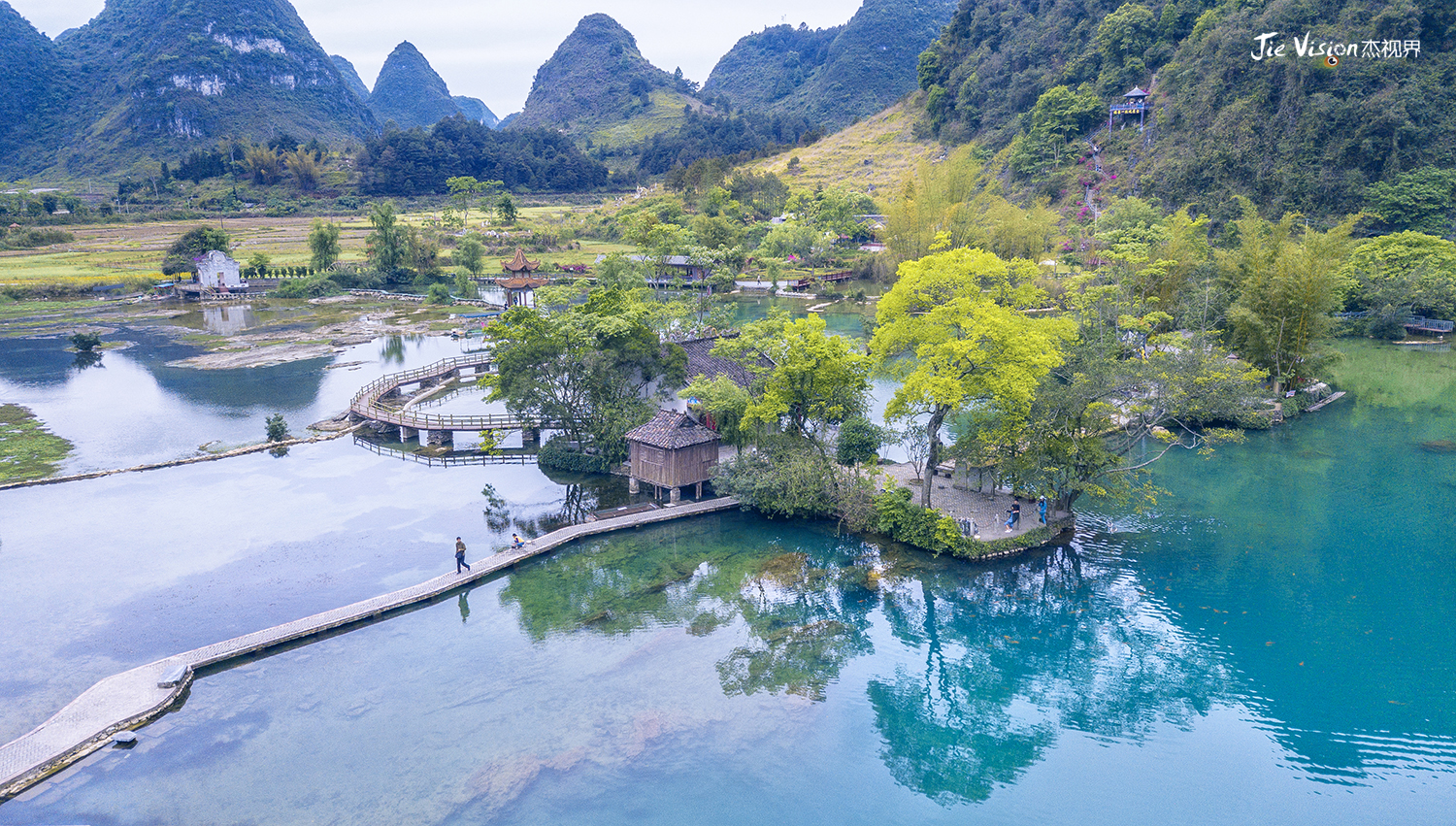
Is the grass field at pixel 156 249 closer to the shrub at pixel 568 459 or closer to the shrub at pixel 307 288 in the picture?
the shrub at pixel 307 288

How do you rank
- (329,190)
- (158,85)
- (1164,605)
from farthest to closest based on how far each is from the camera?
(158,85) → (329,190) → (1164,605)

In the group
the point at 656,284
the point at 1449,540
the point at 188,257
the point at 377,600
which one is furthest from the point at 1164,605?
the point at 188,257

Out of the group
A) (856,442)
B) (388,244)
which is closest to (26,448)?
(856,442)

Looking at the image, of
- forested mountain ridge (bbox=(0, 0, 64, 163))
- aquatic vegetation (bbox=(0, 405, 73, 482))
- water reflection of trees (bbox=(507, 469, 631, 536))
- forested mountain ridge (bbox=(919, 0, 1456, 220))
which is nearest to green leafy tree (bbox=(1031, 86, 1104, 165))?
forested mountain ridge (bbox=(919, 0, 1456, 220))

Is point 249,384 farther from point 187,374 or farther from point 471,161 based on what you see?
point 471,161

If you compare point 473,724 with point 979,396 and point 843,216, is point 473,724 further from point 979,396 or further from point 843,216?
point 843,216

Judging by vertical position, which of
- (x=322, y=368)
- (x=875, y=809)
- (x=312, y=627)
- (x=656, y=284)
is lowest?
(x=875, y=809)
